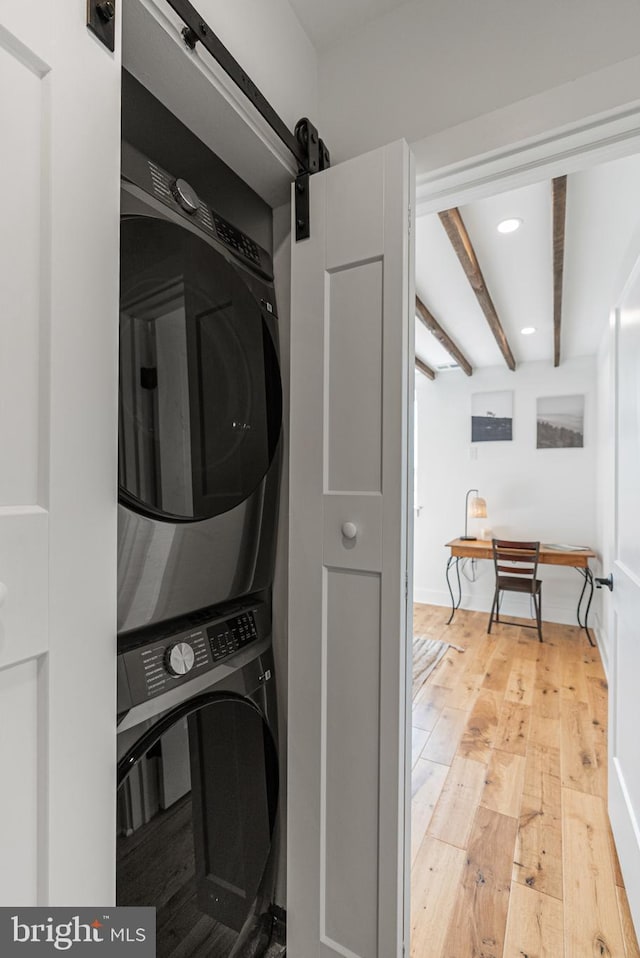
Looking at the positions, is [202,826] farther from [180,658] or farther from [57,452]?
[57,452]

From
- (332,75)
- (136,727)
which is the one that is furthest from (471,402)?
(136,727)

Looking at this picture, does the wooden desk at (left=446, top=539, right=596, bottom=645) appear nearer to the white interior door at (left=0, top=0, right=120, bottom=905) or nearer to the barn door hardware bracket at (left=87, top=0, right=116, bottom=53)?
the white interior door at (left=0, top=0, right=120, bottom=905)

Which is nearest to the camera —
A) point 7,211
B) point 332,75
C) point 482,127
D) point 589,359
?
point 7,211

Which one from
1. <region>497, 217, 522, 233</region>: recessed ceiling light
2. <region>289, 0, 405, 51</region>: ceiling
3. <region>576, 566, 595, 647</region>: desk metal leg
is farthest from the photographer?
<region>576, 566, 595, 647</region>: desk metal leg

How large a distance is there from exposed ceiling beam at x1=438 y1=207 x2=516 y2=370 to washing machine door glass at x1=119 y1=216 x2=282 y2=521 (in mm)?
1245

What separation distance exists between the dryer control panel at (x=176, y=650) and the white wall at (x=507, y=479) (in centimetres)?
407

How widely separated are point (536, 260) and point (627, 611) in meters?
1.88

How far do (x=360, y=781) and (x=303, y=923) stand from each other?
0.42 meters

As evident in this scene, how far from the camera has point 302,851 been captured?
1146mm

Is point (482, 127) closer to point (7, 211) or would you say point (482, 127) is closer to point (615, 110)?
point (615, 110)

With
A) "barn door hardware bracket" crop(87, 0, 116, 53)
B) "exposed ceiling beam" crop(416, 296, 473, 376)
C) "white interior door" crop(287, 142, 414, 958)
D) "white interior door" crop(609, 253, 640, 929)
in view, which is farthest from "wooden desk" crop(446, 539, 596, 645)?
"barn door hardware bracket" crop(87, 0, 116, 53)

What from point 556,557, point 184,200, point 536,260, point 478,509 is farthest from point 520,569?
point 184,200

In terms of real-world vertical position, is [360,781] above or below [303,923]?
above

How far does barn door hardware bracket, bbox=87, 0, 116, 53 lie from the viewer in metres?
0.66
